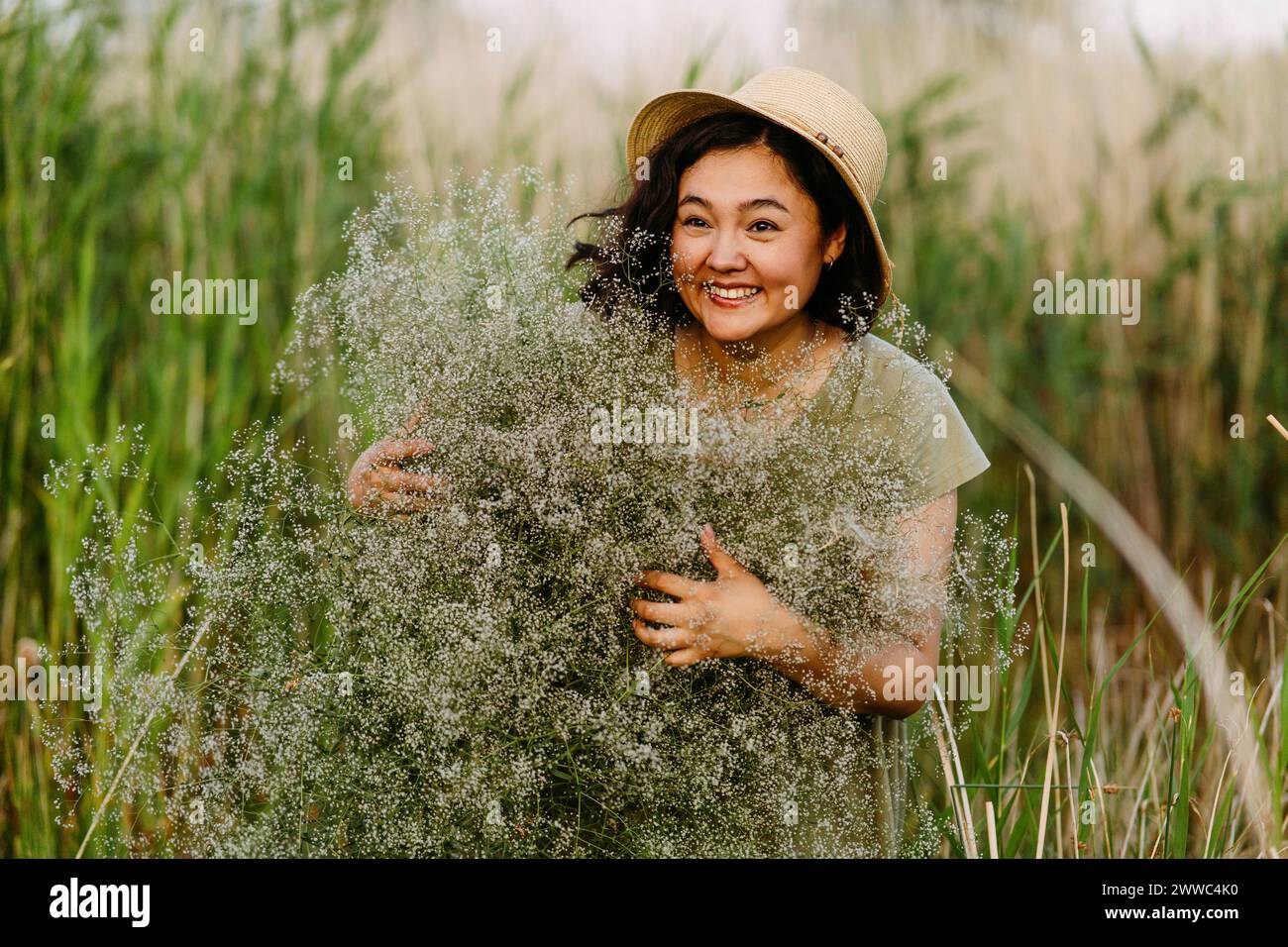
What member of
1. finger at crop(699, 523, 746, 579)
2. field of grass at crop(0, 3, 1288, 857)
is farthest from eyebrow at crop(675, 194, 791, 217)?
field of grass at crop(0, 3, 1288, 857)

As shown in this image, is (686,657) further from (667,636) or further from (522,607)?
(522,607)

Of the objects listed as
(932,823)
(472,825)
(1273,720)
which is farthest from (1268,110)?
(472,825)

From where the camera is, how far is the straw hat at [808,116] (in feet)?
5.97

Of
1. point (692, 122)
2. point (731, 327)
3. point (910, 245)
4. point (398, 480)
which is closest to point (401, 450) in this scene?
point (398, 480)

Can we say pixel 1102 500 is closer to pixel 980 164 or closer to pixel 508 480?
pixel 980 164

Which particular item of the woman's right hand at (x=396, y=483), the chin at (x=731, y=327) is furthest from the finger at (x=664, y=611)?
the chin at (x=731, y=327)

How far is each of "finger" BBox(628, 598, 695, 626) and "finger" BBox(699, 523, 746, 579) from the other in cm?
7

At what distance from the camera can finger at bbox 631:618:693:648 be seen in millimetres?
1562

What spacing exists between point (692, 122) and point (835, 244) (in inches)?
11.7

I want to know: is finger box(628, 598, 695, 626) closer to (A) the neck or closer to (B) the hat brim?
(A) the neck

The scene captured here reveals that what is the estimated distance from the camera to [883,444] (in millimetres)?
1711

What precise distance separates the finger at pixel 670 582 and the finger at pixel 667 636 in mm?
47

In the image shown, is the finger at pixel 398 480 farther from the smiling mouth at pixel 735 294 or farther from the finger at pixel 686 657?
the smiling mouth at pixel 735 294
